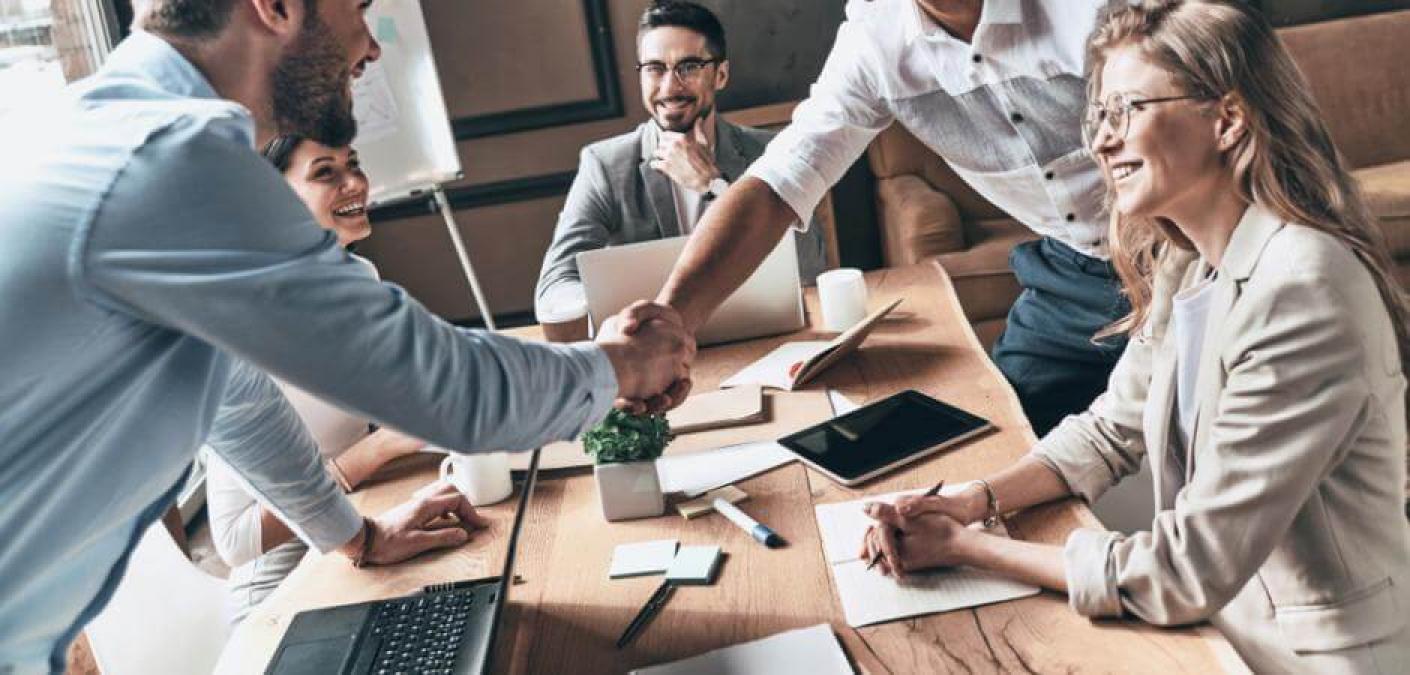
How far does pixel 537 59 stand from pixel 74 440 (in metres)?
3.29

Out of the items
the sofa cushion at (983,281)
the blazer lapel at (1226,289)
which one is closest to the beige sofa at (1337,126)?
the sofa cushion at (983,281)

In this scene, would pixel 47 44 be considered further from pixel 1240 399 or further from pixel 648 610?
pixel 1240 399

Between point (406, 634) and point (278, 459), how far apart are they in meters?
0.36

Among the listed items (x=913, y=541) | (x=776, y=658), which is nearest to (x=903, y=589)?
(x=913, y=541)

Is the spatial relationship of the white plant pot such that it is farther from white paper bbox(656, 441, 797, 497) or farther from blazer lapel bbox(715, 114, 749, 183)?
blazer lapel bbox(715, 114, 749, 183)

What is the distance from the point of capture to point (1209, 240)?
139 centimetres

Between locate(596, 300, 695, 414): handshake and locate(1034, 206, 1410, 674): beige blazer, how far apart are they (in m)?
0.55

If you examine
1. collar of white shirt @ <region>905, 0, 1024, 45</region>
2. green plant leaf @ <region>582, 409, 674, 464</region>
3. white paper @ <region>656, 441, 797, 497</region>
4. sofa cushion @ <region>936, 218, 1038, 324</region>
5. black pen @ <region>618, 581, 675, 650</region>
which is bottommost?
sofa cushion @ <region>936, 218, 1038, 324</region>

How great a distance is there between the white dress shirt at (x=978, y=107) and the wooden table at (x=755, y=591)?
38cm

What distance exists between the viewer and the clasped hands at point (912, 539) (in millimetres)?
1277

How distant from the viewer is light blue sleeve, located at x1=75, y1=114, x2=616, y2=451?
0.95 metres

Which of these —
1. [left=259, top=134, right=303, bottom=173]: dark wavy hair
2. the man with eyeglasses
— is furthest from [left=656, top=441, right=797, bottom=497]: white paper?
the man with eyeglasses

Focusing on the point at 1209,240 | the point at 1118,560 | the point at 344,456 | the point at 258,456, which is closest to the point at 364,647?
the point at 258,456

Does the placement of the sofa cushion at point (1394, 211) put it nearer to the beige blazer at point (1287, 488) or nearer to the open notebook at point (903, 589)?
the beige blazer at point (1287, 488)
